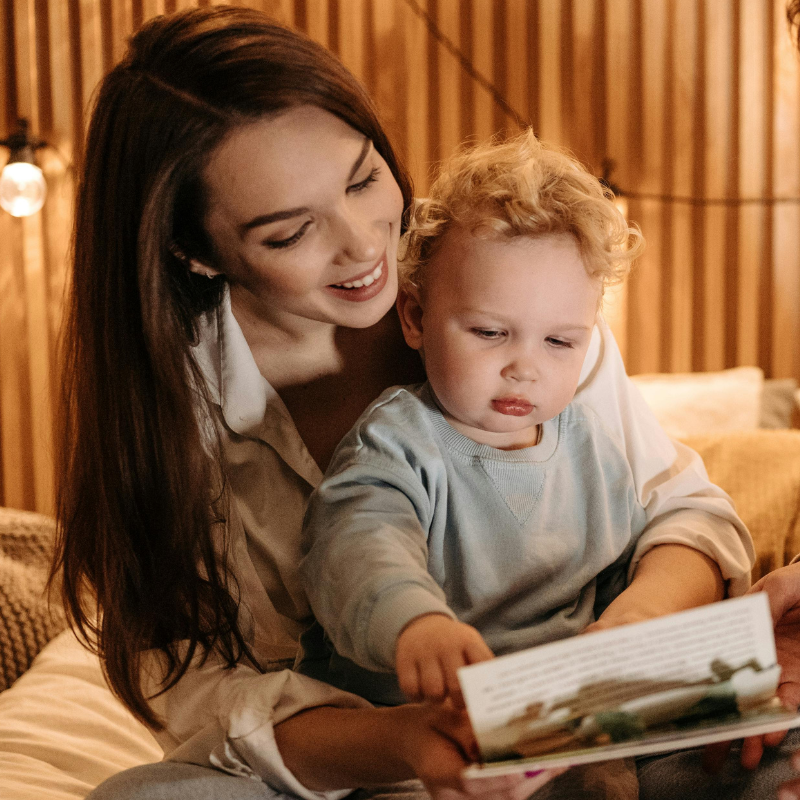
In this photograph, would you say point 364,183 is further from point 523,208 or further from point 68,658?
point 68,658

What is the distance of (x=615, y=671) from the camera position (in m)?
0.61

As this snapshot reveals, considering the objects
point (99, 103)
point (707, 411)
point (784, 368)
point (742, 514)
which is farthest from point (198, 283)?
point (784, 368)

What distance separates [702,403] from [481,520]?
166cm

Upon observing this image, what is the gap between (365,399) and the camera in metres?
1.22

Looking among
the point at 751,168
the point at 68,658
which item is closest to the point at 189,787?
the point at 68,658

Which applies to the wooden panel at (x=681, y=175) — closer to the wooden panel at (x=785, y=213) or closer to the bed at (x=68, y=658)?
the wooden panel at (x=785, y=213)

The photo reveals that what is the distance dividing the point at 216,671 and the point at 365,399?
44cm

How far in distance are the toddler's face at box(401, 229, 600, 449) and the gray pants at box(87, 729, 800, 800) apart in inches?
16.7

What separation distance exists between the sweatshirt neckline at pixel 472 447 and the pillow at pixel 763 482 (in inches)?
30.0

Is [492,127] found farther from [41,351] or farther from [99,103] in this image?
[99,103]

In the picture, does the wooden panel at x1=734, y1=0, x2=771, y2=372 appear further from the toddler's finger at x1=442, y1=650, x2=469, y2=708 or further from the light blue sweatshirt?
the toddler's finger at x1=442, y1=650, x2=469, y2=708

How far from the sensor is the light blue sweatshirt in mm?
880

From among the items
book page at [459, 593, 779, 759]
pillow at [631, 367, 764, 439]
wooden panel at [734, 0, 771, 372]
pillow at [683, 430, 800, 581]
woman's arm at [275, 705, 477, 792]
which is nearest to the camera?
book page at [459, 593, 779, 759]

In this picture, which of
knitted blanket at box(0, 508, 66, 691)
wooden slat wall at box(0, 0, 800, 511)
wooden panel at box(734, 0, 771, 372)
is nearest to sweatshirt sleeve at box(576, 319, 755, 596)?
knitted blanket at box(0, 508, 66, 691)
